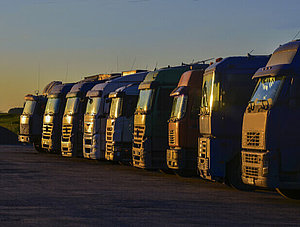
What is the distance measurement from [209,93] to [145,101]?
5.32 metres

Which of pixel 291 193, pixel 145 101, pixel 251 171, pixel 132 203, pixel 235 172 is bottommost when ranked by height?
pixel 132 203

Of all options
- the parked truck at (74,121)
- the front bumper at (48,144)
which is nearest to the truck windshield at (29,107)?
the front bumper at (48,144)

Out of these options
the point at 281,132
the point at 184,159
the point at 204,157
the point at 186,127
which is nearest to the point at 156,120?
the point at 186,127

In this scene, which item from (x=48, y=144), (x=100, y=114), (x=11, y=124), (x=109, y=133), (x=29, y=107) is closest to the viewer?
(x=109, y=133)

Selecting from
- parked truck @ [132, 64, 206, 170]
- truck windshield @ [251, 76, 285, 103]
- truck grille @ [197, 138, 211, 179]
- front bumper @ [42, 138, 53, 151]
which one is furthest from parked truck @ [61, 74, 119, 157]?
truck windshield @ [251, 76, 285, 103]

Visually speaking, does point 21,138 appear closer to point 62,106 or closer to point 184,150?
point 62,106

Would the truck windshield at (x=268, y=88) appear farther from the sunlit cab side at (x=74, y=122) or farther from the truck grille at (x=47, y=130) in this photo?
the truck grille at (x=47, y=130)

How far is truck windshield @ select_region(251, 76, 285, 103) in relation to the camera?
14438 mm

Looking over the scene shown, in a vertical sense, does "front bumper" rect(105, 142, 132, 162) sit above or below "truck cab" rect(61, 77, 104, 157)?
below

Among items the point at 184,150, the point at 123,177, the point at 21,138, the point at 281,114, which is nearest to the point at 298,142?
the point at 281,114

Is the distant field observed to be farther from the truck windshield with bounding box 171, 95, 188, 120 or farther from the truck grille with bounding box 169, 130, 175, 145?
the truck grille with bounding box 169, 130, 175, 145

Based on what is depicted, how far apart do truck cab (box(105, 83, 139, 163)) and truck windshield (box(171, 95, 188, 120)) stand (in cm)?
492

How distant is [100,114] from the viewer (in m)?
28.4

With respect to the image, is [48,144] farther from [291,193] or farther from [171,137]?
[291,193]
